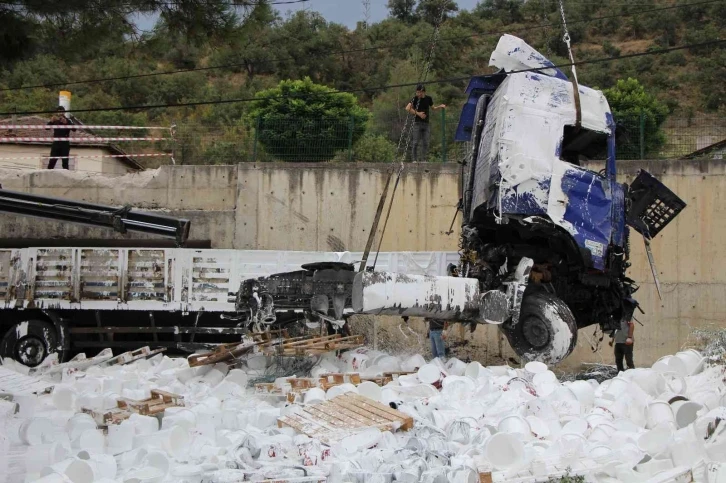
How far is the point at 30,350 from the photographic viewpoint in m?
11.4

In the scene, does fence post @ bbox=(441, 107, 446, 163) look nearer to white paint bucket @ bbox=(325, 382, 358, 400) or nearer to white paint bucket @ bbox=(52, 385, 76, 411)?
white paint bucket @ bbox=(325, 382, 358, 400)

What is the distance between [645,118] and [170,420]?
11.3 m

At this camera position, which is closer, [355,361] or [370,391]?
[370,391]

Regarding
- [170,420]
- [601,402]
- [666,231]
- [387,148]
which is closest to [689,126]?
[666,231]

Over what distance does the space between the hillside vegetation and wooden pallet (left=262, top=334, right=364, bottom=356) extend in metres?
10.6

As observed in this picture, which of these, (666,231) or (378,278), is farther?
(666,231)

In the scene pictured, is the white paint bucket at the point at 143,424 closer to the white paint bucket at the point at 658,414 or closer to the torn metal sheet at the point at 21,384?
the torn metal sheet at the point at 21,384

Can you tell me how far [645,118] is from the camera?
1467 centimetres

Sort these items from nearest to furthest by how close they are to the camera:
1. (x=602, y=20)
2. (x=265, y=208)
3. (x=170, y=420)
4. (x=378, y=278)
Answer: (x=170, y=420)
(x=378, y=278)
(x=265, y=208)
(x=602, y=20)

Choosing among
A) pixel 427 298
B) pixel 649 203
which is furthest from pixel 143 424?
pixel 649 203

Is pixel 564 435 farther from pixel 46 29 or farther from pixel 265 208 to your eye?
pixel 265 208

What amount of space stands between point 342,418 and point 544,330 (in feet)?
9.81

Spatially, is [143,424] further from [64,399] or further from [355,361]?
[355,361]

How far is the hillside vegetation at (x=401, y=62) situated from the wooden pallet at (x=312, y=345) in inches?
416
